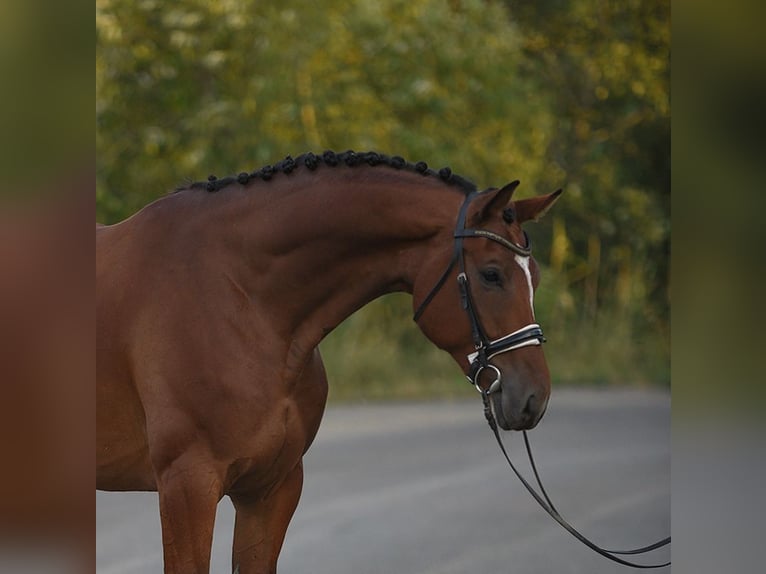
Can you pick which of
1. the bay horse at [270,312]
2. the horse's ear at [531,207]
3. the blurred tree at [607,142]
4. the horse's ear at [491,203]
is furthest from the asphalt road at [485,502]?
the horse's ear at [491,203]

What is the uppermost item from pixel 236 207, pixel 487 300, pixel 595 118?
pixel 595 118

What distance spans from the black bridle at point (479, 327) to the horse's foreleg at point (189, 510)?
2.15 feet

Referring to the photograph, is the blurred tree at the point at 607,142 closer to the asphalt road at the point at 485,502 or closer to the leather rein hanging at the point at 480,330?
the asphalt road at the point at 485,502

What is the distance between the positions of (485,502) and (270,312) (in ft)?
7.89

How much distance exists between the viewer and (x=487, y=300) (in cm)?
236

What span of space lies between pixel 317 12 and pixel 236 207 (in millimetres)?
2267

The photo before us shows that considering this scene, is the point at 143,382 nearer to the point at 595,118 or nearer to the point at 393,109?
the point at 393,109

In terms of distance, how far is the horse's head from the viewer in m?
2.34

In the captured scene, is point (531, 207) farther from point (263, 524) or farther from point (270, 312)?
point (263, 524)

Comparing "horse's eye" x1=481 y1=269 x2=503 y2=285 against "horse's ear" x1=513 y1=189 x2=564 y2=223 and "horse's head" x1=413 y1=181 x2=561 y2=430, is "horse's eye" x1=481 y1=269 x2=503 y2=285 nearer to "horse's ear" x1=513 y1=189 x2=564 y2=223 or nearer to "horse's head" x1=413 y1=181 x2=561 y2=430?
"horse's head" x1=413 y1=181 x2=561 y2=430

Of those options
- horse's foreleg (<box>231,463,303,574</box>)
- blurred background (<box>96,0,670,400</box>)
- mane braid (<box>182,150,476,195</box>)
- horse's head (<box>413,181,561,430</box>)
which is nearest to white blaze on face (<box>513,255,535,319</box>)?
horse's head (<box>413,181,561,430</box>)

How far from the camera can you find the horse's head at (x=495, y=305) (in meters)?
2.34

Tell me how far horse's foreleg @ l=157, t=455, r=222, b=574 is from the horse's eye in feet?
2.52
